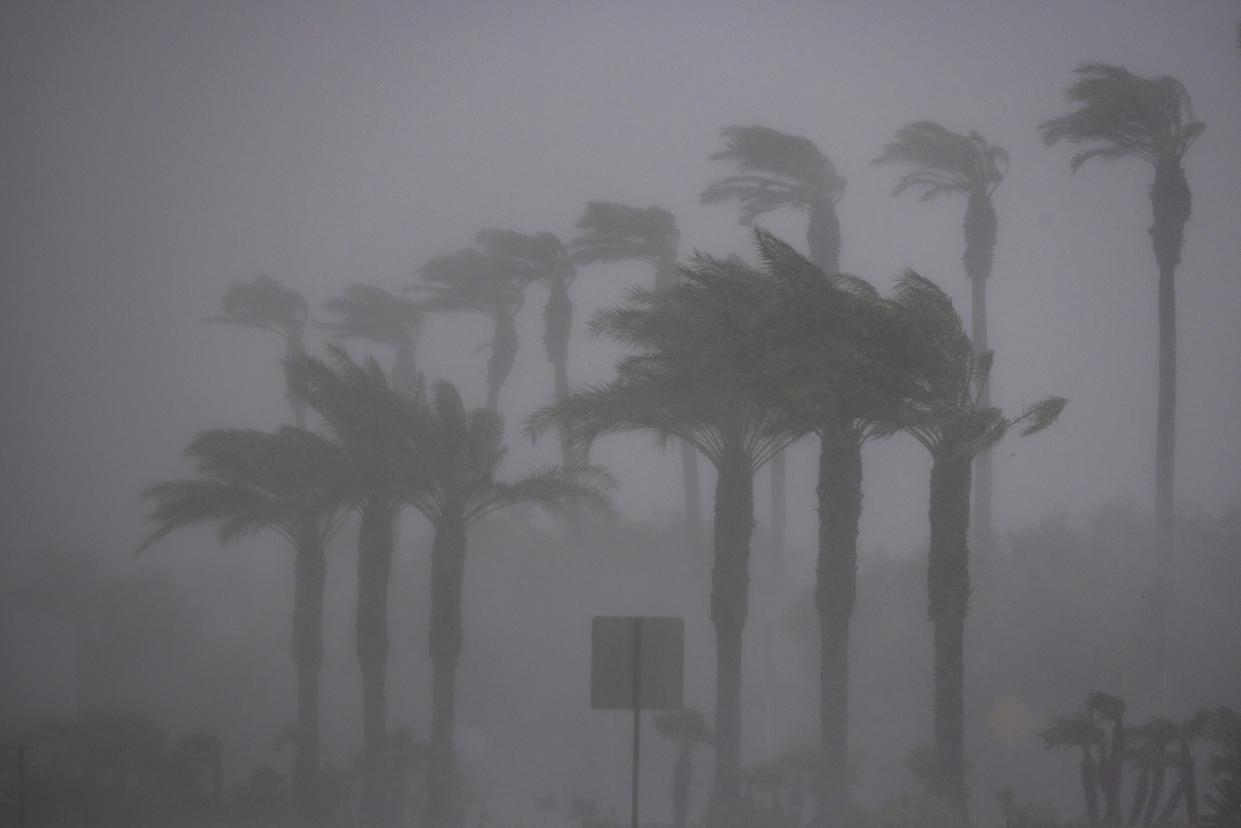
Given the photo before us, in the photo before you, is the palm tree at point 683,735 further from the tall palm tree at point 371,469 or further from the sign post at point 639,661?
the sign post at point 639,661

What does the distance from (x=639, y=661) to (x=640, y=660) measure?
0.04 metres

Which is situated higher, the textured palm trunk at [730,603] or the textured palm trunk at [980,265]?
the textured palm trunk at [980,265]

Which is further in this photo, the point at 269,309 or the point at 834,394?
the point at 269,309

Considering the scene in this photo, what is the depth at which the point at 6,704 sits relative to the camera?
5222cm

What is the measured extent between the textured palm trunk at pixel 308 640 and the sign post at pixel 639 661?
17812 millimetres

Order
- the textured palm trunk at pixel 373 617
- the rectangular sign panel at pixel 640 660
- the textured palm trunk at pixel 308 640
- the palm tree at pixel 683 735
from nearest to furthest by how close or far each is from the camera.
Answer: the rectangular sign panel at pixel 640 660 → the palm tree at pixel 683 735 → the textured palm trunk at pixel 373 617 → the textured palm trunk at pixel 308 640

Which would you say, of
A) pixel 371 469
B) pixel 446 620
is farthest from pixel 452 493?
pixel 446 620

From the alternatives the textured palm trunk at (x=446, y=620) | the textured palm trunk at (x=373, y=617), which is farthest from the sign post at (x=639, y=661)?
the textured palm trunk at (x=373, y=617)

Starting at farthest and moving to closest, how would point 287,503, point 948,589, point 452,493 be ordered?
point 287,503 → point 452,493 → point 948,589

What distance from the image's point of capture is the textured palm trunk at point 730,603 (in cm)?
2133

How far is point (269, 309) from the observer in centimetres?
4991

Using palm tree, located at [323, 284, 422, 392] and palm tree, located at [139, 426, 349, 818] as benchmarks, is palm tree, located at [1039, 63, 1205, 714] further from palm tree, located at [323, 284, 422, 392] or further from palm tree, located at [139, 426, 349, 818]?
palm tree, located at [323, 284, 422, 392]

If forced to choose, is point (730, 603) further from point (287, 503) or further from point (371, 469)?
point (287, 503)

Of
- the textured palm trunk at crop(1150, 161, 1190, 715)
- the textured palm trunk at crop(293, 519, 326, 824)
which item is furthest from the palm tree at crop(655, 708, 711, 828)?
the textured palm trunk at crop(1150, 161, 1190, 715)
